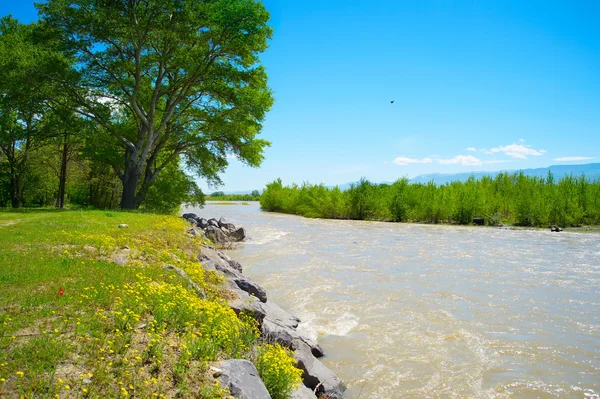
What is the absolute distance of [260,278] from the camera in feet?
49.1

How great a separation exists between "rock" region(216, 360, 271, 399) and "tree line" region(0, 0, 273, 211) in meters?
20.4

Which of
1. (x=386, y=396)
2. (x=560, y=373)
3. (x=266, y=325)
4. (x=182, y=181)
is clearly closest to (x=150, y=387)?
(x=266, y=325)

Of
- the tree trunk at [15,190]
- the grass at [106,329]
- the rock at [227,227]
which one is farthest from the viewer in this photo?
the tree trunk at [15,190]

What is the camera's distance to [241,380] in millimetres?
4531

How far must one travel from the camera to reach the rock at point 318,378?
6261 millimetres

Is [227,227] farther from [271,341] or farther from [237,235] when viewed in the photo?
[271,341]

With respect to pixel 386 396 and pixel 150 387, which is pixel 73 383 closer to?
pixel 150 387

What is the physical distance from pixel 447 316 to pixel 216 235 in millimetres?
16971

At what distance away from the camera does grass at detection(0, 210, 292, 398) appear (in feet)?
13.1

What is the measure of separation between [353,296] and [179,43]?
19.3 meters

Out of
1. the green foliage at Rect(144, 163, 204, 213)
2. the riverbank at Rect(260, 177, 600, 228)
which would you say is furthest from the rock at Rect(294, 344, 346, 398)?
the riverbank at Rect(260, 177, 600, 228)

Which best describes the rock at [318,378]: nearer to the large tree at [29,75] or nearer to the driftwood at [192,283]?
the driftwood at [192,283]

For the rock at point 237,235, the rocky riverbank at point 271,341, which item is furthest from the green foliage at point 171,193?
the rocky riverbank at point 271,341

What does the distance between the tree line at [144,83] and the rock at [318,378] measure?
64.4ft
